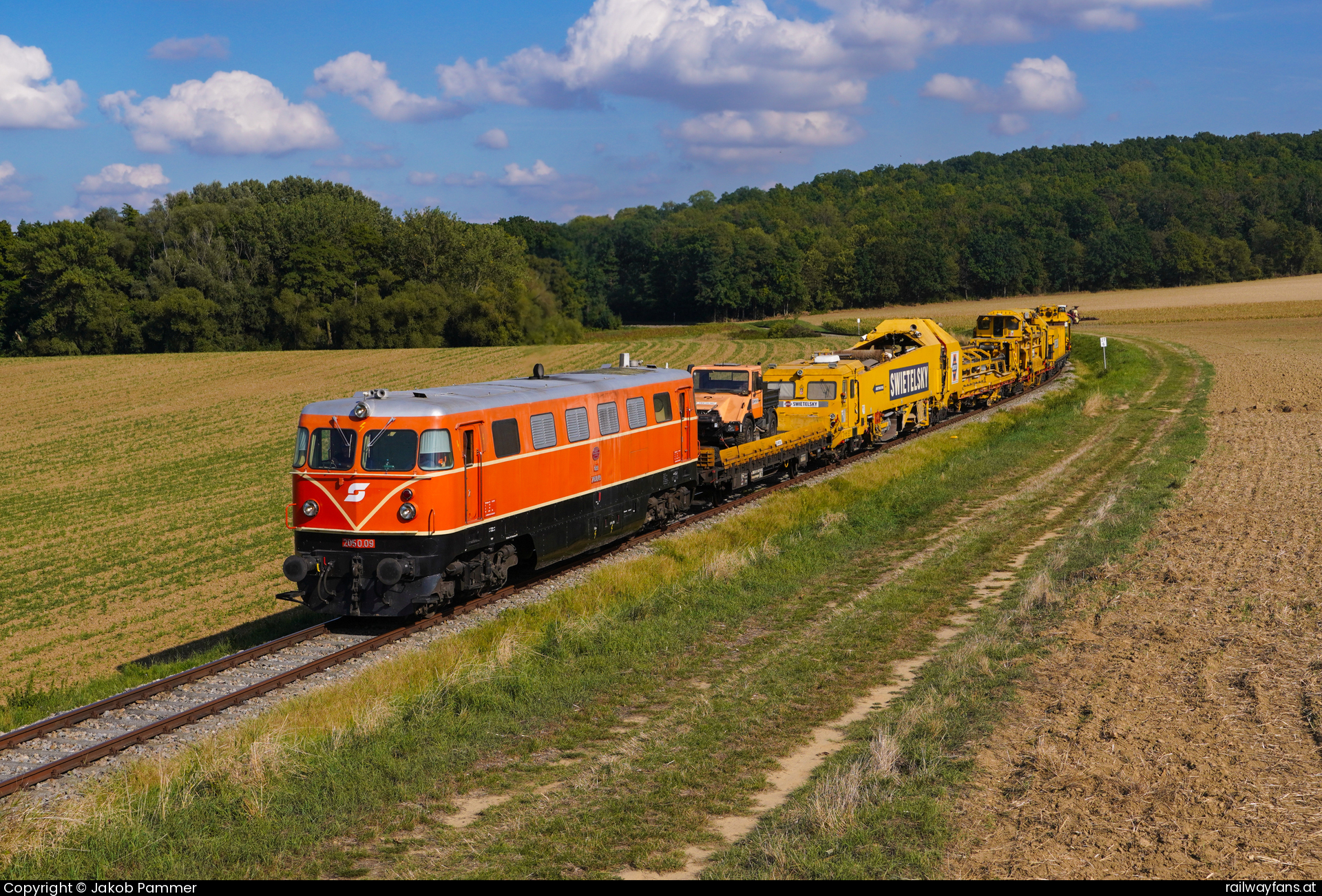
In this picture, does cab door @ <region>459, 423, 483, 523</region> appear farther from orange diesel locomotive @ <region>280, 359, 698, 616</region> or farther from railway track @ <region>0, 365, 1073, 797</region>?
railway track @ <region>0, 365, 1073, 797</region>

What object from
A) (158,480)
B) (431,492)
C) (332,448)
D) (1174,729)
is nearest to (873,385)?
(431,492)

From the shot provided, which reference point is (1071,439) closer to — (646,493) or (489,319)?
(646,493)

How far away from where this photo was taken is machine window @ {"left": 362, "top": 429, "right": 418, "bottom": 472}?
1478cm

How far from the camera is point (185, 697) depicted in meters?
12.8

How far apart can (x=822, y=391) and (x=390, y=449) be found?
54.9 ft

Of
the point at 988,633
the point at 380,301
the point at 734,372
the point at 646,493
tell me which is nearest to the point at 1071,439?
the point at 734,372

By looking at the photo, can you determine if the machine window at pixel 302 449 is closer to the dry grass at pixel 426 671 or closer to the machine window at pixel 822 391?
the dry grass at pixel 426 671

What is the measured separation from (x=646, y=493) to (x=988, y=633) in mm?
8656

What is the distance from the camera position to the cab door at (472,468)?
15266mm

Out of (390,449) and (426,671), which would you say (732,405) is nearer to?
(390,449)

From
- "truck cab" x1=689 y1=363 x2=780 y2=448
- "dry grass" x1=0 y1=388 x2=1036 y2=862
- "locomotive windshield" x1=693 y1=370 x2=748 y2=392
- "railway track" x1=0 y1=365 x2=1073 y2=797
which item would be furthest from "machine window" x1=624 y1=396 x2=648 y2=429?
"locomotive windshield" x1=693 y1=370 x2=748 y2=392

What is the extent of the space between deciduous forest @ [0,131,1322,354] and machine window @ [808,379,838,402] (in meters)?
62.1

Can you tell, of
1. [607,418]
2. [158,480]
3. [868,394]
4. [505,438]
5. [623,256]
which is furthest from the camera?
[623,256]

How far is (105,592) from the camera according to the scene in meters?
23.5
